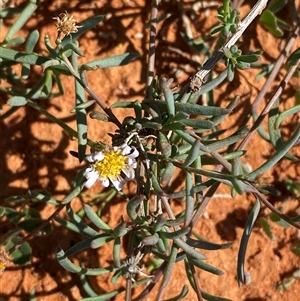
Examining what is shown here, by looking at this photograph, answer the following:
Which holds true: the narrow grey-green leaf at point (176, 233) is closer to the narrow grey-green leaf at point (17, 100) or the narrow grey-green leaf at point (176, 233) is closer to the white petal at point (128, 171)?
the white petal at point (128, 171)

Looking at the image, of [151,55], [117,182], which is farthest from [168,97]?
[151,55]

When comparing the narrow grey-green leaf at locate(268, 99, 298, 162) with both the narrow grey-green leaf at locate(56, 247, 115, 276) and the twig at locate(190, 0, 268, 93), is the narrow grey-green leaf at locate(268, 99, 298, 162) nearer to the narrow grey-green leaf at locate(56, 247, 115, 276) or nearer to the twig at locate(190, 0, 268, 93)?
the twig at locate(190, 0, 268, 93)

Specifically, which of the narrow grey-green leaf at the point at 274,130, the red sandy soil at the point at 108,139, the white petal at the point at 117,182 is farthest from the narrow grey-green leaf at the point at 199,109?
the red sandy soil at the point at 108,139

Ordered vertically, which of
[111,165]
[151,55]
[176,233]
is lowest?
[176,233]

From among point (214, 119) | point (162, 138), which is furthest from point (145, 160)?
point (214, 119)

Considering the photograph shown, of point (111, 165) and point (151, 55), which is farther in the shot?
point (151, 55)

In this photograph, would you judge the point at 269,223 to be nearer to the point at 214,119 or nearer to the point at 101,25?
the point at 214,119

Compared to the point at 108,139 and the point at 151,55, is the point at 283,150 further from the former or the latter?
the point at 108,139

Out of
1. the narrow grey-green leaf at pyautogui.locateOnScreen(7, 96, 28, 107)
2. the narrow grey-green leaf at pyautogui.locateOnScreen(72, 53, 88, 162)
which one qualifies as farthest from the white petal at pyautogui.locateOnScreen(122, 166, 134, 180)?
the narrow grey-green leaf at pyautogui.locateOnScreen(7, 96, 28, 107)
